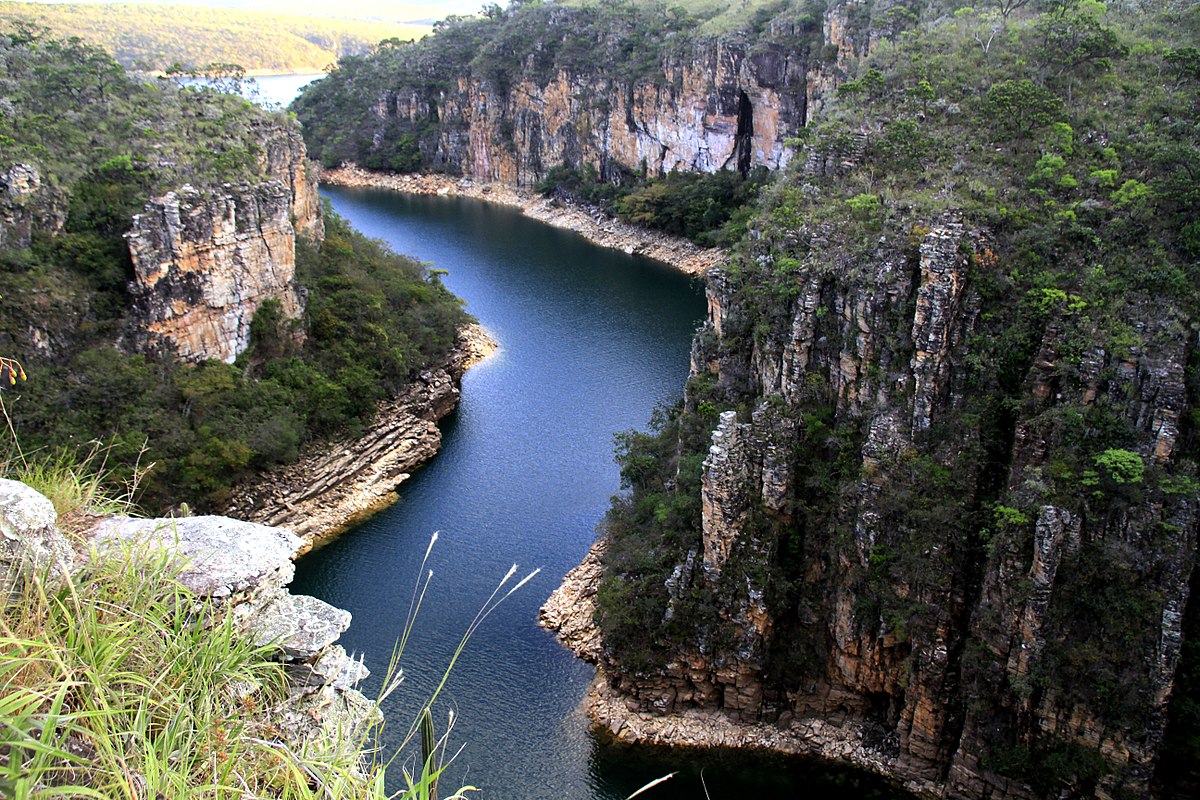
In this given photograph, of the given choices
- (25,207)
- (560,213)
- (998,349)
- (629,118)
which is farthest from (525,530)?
(629,118)

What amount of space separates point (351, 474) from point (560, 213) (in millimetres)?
37110

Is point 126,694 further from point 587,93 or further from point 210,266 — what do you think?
point 587,93

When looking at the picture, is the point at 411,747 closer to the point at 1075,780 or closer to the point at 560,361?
the point at 1075,780

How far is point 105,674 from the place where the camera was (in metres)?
4.55

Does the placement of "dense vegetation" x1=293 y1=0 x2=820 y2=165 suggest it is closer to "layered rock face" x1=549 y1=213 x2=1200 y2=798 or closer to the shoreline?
the shoreline

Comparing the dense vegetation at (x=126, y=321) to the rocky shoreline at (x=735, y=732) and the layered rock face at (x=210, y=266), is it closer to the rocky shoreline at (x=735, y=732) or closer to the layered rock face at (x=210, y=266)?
the layered rock face at (x=210, y=266)

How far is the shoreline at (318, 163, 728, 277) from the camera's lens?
53844 millimetres

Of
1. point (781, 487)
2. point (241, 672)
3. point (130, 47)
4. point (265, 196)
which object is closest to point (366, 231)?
point (265, 196)

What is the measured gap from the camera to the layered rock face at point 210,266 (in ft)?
93.3

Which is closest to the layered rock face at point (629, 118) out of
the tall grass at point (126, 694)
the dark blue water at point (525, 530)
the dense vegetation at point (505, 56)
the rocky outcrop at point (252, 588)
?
the dense vegetation at point (505, 56)

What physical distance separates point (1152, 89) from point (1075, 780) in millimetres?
16817

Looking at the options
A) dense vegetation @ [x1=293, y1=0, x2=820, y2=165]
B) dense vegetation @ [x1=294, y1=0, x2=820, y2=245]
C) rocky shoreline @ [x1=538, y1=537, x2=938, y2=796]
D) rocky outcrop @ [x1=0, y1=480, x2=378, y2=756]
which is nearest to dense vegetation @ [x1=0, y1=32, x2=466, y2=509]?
rocky shoreline @ [x1=538, y1=537, x2=938, y2=796]

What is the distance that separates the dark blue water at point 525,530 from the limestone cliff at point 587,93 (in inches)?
497

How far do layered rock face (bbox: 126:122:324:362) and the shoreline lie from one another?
19.3 m
